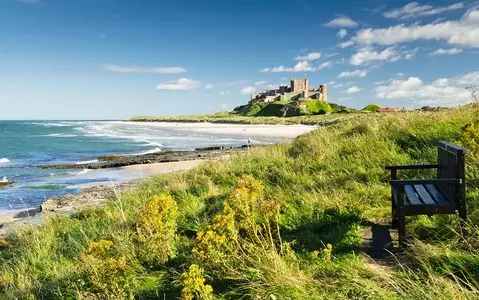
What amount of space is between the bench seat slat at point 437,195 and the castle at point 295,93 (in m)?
114

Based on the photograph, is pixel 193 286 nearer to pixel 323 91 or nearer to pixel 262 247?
pixel 262 247

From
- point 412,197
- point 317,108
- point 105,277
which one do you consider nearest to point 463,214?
point 412,197

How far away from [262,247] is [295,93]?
Result: 12488 cm

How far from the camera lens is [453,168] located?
5.22 m

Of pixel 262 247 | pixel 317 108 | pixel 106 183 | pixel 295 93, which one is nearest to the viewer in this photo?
pixel 262 247

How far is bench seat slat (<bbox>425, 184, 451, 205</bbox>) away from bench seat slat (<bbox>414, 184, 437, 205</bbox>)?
6 centimetres

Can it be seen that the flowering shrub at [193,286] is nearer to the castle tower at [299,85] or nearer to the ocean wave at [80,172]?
the ocean wave at [80,172]

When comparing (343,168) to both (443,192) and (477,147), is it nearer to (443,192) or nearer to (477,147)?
(477,147)

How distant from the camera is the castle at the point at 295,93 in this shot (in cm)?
11944

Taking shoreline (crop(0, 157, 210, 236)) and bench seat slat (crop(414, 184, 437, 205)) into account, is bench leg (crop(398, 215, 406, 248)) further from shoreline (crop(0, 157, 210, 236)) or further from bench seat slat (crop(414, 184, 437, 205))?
shoreline (crop(0, 157, 210, 236))

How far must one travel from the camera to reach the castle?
119438 mm

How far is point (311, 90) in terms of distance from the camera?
123m

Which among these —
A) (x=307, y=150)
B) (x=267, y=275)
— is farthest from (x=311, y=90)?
(x=267, y=275)

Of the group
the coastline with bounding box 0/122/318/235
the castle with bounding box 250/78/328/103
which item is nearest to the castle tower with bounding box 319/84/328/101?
the castle with bounding box 250/78/328/103
